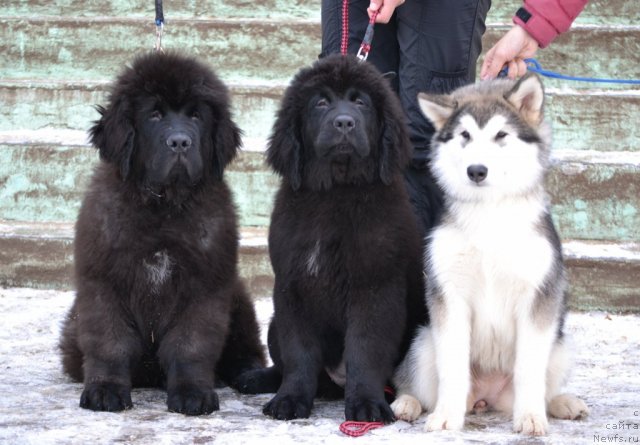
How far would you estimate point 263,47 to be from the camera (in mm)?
7402

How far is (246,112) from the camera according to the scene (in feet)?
22.5

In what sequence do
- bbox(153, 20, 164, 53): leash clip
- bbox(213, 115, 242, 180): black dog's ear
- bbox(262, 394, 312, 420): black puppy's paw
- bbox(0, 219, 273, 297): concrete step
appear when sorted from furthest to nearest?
bbox(0, 219, 273, 297): concrete step → bbox(153, 20, 164, 53): leash clip → bbox(213, 115, 242, 180): black dog's ear → bbox(262, 394, 312, 420): black puppy's paw

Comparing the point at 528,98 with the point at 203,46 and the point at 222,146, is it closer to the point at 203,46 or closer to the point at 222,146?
the point at 222,146

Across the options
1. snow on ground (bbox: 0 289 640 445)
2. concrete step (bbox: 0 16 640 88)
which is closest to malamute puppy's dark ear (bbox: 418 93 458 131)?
snow on ground (bbox: 0 289 640 445)

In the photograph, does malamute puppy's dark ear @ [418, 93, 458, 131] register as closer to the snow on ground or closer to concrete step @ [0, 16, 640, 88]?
the snow on ground

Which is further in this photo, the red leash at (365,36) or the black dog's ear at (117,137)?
the red leash at (365,36)

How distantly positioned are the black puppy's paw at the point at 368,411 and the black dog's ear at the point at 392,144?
2.85 ft

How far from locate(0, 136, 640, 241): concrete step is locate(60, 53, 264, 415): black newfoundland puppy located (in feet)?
7.10

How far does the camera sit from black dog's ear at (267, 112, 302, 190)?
3812 millimetres

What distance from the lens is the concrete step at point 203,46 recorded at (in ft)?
23.1

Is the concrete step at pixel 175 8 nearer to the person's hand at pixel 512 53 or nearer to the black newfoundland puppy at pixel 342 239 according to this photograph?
the person's hand at pixel 512 53

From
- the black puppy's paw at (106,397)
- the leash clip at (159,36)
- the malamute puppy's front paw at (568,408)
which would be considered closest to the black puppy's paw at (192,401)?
the black puppy's paw at (106,397)

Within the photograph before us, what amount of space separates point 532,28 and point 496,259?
1.24 meters

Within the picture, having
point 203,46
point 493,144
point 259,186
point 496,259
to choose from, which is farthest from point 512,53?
point 203,46
